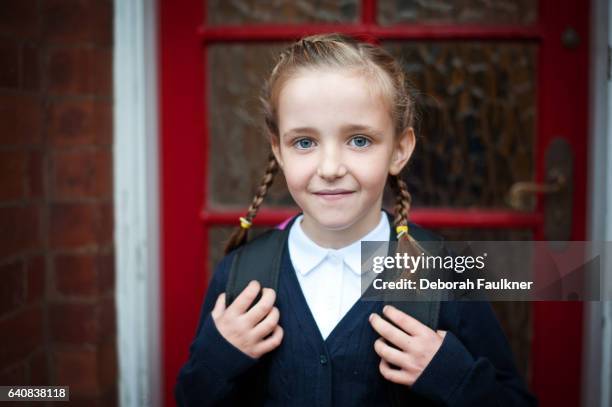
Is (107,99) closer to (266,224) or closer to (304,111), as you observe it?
(266,224)

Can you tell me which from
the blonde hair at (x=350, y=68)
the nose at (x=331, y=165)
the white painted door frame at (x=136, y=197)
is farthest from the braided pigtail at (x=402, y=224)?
the white painted door frame at (x=136, y=197)

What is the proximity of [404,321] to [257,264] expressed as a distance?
1.05 feet

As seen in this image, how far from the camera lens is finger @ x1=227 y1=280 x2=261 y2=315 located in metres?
1.11

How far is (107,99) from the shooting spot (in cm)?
173

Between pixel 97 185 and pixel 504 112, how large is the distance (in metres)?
1.27

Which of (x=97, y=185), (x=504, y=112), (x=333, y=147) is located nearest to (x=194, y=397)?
(x=333, y=147)

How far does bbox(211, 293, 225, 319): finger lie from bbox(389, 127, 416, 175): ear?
16.7 inches

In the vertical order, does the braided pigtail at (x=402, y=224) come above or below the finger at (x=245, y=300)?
above

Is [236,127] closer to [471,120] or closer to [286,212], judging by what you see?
[286,212]

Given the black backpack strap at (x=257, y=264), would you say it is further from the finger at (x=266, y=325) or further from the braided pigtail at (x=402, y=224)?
the braided pigtail at (x=402, y=224)

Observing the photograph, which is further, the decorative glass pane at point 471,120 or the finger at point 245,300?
the decorative glass pane at point 471,120

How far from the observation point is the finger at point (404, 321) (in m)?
1.06

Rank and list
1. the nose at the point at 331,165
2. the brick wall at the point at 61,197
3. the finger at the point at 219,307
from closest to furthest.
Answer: the nose at the point at 331,165 → the finger at the point at 219,307 → the brick wall at the point at 61,197

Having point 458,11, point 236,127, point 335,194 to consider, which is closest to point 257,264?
point 335,194
